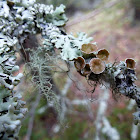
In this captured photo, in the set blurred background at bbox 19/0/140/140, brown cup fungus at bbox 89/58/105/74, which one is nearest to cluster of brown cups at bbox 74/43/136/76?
brown cup fungus at bbox 89/58/105/74

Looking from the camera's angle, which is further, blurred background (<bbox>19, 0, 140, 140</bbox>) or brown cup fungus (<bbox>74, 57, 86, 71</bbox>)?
blurred background (<bbox>19, 0, 140, 140</bbox>)

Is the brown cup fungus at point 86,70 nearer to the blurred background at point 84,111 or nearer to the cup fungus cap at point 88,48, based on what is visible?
the cup fungus cap at point 88,48

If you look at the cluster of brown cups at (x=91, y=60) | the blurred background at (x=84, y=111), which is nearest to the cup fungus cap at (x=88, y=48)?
the cluster of brown cups at (x=91, y=60)

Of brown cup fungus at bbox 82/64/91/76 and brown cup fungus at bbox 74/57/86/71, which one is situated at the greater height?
brown cup fungus at bbox 74/57/86/71

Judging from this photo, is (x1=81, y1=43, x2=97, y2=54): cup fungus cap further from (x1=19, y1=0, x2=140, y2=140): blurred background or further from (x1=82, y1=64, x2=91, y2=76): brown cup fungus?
(x1=19, y1=0, x2=140, y2=140): blurred background

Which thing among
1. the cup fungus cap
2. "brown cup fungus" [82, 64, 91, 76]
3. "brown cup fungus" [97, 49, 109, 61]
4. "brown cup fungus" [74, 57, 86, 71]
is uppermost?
the cup fungus cap

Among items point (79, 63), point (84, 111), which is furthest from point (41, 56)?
point (84, 111)

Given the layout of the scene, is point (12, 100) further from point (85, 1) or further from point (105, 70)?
point (85, 1)

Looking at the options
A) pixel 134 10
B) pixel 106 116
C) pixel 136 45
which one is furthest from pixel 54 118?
pixel 134 10
